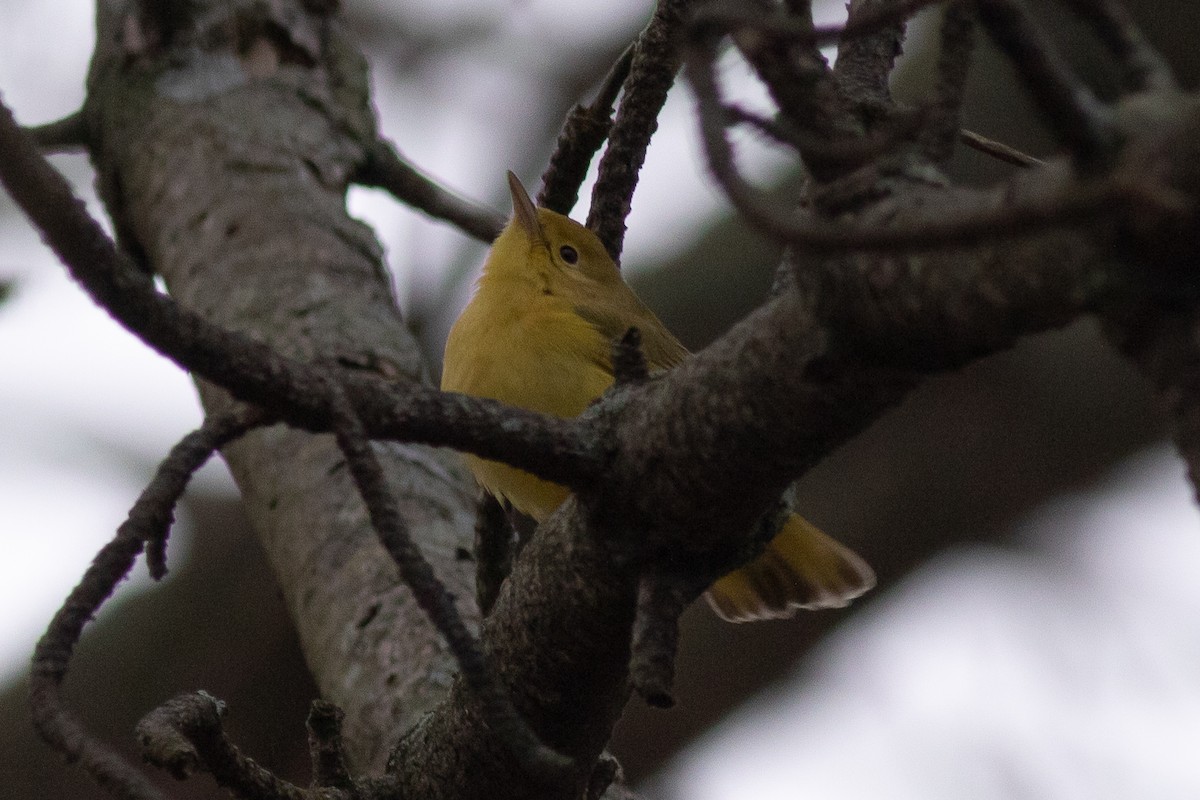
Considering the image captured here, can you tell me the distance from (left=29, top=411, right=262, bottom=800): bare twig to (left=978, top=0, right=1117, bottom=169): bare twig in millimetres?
976

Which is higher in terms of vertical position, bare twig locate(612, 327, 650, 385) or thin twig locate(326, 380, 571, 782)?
bare twig locate(612, 327, 650, 385)

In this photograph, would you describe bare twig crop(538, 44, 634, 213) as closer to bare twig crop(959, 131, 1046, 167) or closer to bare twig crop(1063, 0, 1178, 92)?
bare twig crop(959, 131, 1046, 167)

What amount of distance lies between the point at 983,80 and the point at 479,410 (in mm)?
3639

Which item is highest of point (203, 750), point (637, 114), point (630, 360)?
point (637, 114)

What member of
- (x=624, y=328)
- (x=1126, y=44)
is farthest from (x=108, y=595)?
(x=624, y=328)

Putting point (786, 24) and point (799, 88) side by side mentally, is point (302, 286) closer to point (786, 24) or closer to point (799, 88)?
point (799, 88)

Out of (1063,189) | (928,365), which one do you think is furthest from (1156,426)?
(1063,189)

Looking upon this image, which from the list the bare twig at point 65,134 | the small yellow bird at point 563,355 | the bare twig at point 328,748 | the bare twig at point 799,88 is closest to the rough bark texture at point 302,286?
the bare twig at point 65,134

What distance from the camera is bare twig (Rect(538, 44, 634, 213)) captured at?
2783 millimetres

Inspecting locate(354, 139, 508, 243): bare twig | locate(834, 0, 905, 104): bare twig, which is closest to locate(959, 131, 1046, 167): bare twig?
locate(834, 0, 905, 104): bare twig

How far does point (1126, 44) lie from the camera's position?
103 centimetres

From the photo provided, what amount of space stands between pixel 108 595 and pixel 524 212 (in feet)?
10.8

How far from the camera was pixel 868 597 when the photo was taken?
5113 millimetres

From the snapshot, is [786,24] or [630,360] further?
[630,360]
